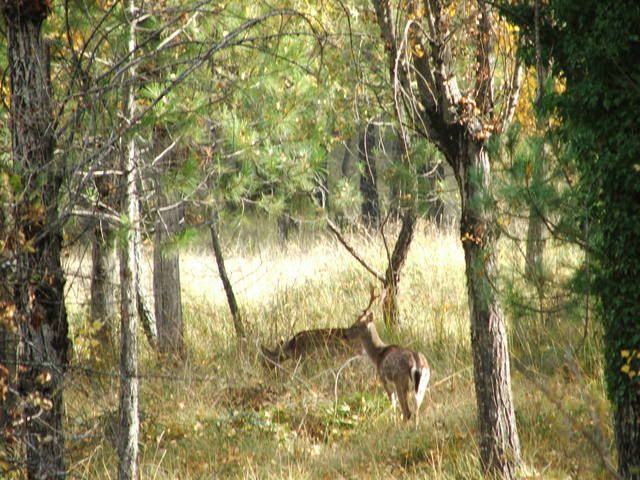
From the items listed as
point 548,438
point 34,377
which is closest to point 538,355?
point 548,438

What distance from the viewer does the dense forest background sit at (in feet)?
16.0

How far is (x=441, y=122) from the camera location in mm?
6840

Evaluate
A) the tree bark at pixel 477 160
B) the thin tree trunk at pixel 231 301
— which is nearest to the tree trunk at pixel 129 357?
the tree bark at pixel 477 160

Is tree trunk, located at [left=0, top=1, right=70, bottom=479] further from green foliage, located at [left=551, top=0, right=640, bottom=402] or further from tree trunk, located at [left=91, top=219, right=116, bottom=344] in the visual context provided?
tree trunk, located at [left=91, top=219, right=116, bottom=344]

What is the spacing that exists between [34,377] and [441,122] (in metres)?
3.36

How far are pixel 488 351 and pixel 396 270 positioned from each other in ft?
16.6

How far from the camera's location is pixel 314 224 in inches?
456

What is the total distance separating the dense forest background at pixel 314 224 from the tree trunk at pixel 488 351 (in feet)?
0.05

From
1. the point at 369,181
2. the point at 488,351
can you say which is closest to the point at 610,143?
the point at 488,351

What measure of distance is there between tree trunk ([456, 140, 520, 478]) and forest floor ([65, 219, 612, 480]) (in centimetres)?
16

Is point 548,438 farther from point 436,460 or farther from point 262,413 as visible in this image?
point 262,413

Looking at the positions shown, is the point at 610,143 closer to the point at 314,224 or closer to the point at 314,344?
the point at 314,344

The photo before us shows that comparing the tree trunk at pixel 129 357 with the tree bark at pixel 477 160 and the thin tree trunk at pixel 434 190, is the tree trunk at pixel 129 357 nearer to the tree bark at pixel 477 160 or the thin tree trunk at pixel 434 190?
the tree bark at pixel 477 160

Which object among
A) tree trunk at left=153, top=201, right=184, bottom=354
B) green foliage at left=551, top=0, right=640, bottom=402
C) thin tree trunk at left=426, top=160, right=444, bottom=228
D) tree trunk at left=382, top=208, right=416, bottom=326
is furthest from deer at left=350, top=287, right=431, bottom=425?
tree trunk at left=153, top=201, right=184, bottom=354
